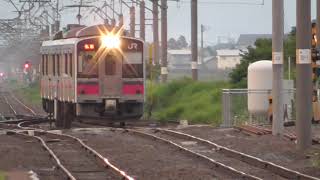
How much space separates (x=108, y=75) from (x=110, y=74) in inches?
3.0

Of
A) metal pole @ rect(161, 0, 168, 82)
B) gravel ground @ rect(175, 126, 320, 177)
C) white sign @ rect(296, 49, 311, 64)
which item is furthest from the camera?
metal pole @ rect(161, 0, 168, 82)

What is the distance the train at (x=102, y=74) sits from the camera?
2770cm

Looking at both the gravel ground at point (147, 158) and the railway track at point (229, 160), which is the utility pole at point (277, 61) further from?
the gravel ground at point (147, 158)

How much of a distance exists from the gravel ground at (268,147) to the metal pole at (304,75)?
0.38 metres

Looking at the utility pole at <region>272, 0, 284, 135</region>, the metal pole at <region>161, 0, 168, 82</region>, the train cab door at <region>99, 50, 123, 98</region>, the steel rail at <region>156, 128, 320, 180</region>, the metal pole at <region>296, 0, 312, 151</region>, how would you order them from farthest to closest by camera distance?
the metal pole at <region>161, 0, 168, 82</region>
the train cab door at <region>99, 50, 123, 98</region>
the utility pole at <region>272, 0, 284, 135</region>
the metal pole at <region>296, 0, 312, 151</region>
the steel rail at <region>156, 128, 320, 180</region>

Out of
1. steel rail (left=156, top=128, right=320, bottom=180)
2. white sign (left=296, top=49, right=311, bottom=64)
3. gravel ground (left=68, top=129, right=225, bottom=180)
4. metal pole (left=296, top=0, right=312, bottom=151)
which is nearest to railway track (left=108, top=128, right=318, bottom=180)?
steel rail (left=156, top=128, right=320, bottom=180)

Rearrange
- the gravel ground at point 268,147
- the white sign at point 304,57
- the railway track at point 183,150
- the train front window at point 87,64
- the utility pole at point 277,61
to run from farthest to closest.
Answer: the train front window at point 87,64 → the utility pole at point 277,61 → the white sign at point 304,57 → the gravel ground at point 268,147 → the railway track at point 183,150

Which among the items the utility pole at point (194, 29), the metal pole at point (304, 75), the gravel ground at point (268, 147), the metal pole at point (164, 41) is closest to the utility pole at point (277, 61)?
the gravel ground at point (268, 147)

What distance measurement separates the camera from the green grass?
33.7 metres

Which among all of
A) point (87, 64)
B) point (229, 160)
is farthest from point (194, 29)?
point (229, 160)

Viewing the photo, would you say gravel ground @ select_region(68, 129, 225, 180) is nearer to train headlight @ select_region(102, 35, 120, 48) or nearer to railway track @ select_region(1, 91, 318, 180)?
railway track @ select_region(1, 91, 318, 180)

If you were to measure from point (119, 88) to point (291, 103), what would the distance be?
5.85 meters

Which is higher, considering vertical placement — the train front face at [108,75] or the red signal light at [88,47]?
the red signal light at [88,47]

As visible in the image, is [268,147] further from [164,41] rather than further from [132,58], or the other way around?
[164,41]
